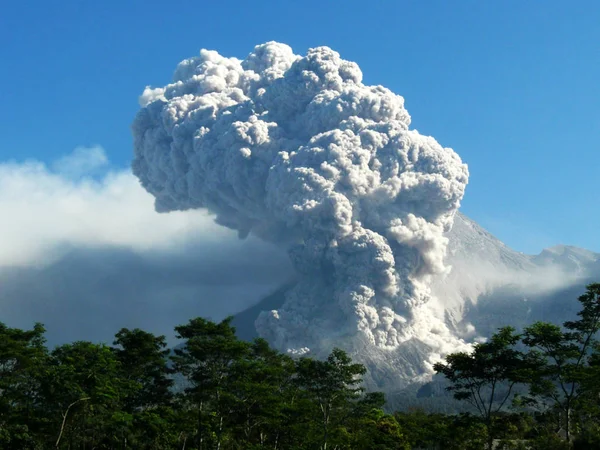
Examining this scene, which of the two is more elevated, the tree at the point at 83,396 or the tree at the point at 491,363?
the tree at the point at 491,363

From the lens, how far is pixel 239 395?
48.1 m

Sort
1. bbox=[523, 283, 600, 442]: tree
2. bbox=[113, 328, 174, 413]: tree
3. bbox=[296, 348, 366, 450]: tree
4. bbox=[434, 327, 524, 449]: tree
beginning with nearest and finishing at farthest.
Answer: bbox=[523, 283, 600, 442]: tree, bbox=[434, 327, 524, 449]: tree, bbox=[296, 348, 366, 450]: tree, bbox=[113, 328, 174, 413]: tree

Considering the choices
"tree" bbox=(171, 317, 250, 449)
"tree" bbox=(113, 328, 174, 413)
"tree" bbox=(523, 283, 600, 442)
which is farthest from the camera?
"tree" bbox=(113, 328, 174, 413)

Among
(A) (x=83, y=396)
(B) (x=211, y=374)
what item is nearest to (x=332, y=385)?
(B) (x=211, y=374)

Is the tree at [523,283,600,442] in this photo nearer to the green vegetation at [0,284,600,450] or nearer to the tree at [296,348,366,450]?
the green vegetation at [0,284,600,450]

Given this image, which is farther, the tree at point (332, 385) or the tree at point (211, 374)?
the tree at point (332, 385)

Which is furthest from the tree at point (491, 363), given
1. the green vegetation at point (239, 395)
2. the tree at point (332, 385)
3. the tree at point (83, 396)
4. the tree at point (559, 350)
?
the tree at point (83, 396)

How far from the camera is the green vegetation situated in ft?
139

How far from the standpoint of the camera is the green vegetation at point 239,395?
42344 millimetres

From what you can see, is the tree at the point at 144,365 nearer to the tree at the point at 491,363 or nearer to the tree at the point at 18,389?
the tree at the point at 18,389

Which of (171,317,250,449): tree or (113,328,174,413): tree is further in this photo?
(113,328,174,413): tree

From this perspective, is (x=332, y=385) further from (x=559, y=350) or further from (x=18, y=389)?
A: (x=18, y=389)

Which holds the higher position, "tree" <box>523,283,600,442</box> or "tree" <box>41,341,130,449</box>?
"tree" <box>523,283,600,442</box>

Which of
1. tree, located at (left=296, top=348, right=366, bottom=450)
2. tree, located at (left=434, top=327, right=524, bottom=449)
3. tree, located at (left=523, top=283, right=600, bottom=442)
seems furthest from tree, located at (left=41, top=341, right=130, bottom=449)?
tree, located at (left=523, top=283, right=600, bottom=442)
